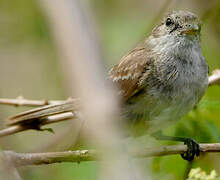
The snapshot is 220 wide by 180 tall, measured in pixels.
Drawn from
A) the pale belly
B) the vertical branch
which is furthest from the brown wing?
the vertical branch

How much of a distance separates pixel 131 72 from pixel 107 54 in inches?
19.4

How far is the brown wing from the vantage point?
4.06m

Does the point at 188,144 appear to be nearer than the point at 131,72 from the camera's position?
Yes

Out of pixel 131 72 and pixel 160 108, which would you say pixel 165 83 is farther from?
pixel 131 72

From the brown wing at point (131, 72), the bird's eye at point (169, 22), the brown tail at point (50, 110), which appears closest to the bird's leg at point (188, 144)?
the brown wing at point (131, 72)

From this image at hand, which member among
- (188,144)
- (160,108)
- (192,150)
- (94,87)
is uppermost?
(160,108)

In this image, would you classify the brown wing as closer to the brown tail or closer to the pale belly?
the pale belly

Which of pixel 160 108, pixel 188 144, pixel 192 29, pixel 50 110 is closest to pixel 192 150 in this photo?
pixel 188 144

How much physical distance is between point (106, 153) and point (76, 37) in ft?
0.97

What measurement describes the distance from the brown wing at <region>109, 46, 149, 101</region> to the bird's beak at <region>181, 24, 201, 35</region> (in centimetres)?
46

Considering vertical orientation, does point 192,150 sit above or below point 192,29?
below

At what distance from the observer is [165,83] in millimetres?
3936

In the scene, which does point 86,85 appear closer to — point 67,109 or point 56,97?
point 67,109

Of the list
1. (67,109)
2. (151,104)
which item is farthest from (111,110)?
(67,109)
